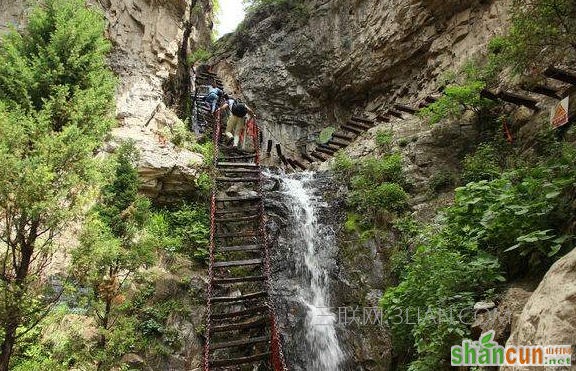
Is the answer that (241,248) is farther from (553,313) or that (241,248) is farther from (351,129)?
(351,129)

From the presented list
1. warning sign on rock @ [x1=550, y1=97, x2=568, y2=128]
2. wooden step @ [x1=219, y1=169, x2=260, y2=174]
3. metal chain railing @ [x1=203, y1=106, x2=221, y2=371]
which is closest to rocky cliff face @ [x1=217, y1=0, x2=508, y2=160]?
warning sign on rock @ [x1=550, y1=97, x2=568, y2=128]

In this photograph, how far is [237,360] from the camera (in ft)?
22.7

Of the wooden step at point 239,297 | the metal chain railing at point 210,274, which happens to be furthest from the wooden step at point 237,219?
the wooden step at point 239,297

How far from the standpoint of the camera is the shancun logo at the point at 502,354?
3172 millimetres

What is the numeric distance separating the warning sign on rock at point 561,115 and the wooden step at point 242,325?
688 cm

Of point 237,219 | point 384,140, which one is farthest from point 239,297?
point 384,140

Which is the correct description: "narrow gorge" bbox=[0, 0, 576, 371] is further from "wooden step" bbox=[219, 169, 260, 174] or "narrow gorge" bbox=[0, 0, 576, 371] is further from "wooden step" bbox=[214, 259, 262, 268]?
"wooden step" bbox=[219, 169, 260, 174]

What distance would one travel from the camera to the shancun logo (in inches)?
125

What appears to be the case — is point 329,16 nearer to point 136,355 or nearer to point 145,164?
point 145,164

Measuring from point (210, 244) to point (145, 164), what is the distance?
241 cm

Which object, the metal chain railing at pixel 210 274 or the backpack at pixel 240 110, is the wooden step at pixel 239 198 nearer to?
the metal chain railing at pixel 210 274

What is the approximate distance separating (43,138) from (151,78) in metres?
8.70

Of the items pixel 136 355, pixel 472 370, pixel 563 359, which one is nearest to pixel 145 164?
pixel 136 355

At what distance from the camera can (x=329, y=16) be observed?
21750mm
